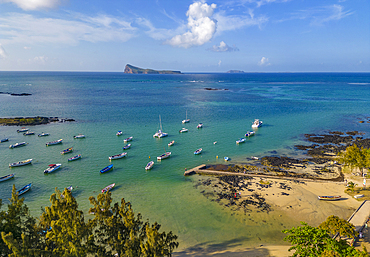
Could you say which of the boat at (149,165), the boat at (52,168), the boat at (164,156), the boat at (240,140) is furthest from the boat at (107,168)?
the boat at (240,140)

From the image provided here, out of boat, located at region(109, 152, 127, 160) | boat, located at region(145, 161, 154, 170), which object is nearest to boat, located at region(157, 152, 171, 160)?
boat, located at region(145, 161, 154, 170)

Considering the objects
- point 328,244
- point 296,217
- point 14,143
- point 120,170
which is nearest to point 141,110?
point 14,143

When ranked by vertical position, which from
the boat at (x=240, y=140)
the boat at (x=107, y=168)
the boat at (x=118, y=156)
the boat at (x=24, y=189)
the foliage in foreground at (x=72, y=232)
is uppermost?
the foliage in foreground at (x=72, y=232)

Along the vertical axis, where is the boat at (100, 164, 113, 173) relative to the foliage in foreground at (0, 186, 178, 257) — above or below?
below

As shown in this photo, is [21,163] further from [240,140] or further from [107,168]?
[240,140]

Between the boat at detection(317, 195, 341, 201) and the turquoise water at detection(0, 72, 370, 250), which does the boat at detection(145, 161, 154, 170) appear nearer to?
the turquoise water at detection(0, 72, 370, 250)

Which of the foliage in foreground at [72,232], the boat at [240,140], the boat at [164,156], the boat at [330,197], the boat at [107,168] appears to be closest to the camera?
the foliage in foreground at [72,232]

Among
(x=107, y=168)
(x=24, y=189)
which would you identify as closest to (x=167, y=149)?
(x=107, y=168)

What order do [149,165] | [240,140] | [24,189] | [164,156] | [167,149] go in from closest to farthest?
[24,189]
[149,165]
[164,156]
[167,149]
[240,140]

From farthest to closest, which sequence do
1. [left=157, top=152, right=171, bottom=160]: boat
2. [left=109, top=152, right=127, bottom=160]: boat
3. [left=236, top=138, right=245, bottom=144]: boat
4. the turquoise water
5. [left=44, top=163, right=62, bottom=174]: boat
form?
1. [left=236, top=138, right=245, bottom=144]: boat
2. [left=157, top=152, right=171, bottom=160]: boat
3. [left=109, top=152, right=127, bottom=160]: boat
4. [left=44, top=163, right=62, bottom=174]: boat
5. the turquoise water

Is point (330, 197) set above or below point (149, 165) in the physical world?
below

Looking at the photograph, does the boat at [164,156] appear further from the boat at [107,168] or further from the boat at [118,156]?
the boat at [107,168]

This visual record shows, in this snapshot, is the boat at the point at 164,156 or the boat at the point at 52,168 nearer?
the boat at the point at 52,168

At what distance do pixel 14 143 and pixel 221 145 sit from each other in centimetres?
6173
